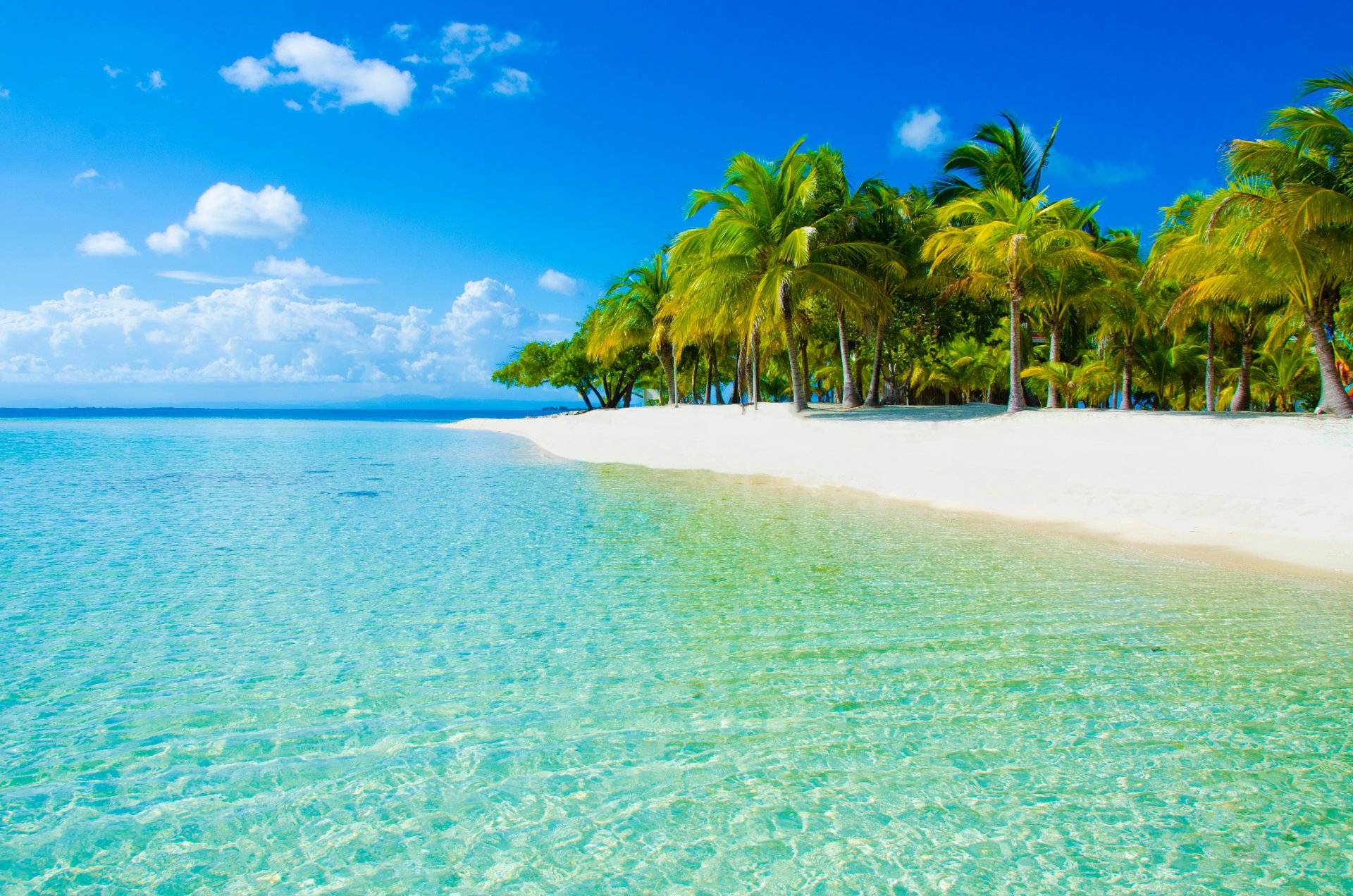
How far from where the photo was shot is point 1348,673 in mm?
4535

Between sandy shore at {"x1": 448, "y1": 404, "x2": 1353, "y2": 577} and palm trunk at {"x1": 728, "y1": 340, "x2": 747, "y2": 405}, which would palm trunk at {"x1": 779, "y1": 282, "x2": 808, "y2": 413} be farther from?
palm trunk at {"x1": 728, "y1": 340, "x2": 747, "y2": 405}

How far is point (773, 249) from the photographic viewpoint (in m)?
21.3

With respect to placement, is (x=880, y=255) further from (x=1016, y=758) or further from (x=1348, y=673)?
(x=1016, y=758)

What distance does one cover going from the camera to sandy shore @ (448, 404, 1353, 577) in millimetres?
8734

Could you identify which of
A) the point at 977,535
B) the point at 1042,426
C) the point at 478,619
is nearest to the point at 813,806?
the point at 478,619

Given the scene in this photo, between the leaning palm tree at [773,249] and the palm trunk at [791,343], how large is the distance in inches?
1.8

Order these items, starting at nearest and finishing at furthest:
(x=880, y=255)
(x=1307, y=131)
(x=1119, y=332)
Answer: (x=1307, y=131)
(x=880, y=255)
(x=1119, y=332)

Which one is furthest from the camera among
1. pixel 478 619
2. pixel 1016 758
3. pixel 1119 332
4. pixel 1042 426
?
pixel 1119 332

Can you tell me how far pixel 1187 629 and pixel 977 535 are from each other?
3.77 meters

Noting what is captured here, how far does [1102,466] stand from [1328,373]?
22.5ft

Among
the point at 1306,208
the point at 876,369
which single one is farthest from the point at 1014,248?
the point at 876,369

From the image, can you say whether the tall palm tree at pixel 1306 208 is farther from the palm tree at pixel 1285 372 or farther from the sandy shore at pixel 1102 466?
the palm tree at pixel 1285 372

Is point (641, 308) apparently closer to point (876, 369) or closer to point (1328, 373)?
point (876, 369)

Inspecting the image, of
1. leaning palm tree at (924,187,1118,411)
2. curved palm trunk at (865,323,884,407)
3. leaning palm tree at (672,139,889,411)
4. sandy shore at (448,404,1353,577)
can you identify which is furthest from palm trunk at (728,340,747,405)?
leaning palm tree at (924,187,1118,411)
